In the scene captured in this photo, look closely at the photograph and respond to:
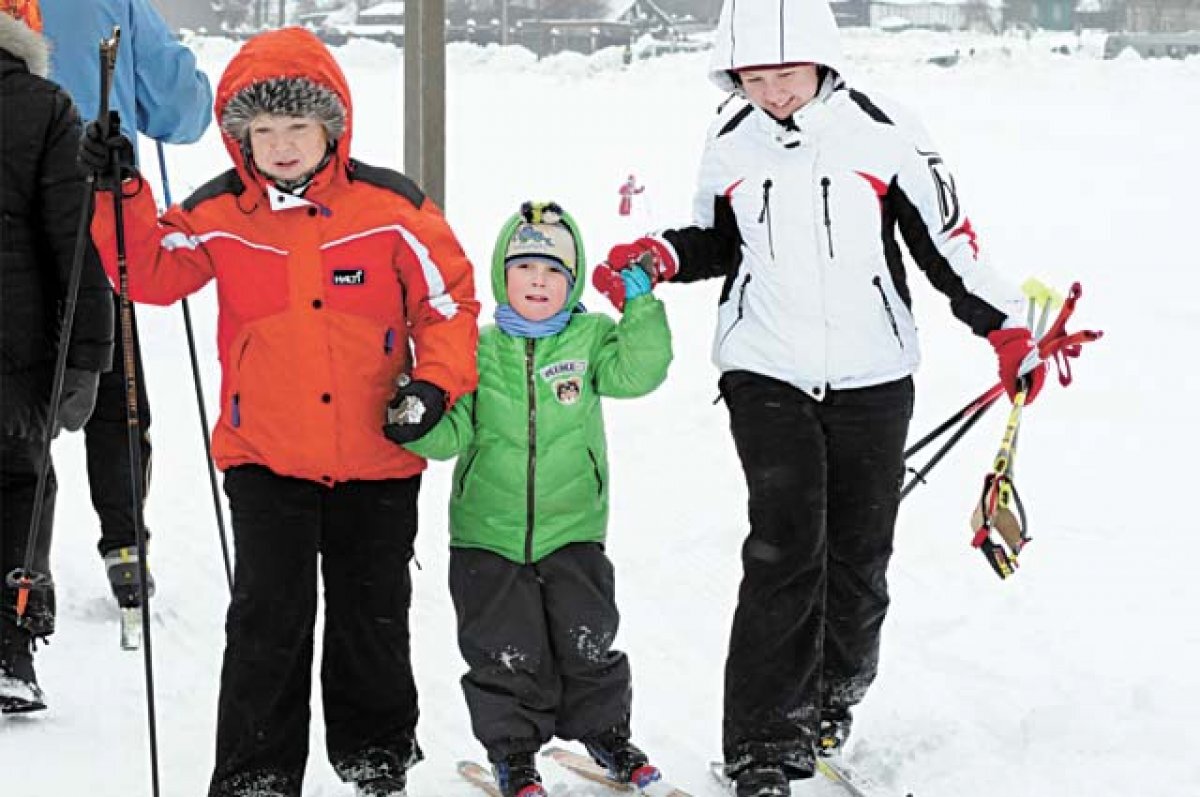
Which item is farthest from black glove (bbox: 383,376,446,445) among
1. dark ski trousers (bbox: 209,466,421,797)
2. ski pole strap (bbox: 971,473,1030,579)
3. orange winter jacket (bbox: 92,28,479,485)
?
ski pole strap (bbox: 971,473,1030,579)

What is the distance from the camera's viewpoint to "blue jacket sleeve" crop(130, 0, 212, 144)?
545 cm

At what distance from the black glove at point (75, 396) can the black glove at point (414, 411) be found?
47.3 inches

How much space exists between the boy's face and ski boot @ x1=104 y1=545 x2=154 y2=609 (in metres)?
1.92

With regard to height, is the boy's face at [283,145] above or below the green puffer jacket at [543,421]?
above

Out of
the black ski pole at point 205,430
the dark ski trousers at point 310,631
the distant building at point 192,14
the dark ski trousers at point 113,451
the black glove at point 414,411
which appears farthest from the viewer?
the distant building at point 192,14

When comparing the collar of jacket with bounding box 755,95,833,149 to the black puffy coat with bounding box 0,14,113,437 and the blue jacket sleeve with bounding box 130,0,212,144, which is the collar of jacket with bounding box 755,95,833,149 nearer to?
the black puffy coat with bounding box 0,14,113,437

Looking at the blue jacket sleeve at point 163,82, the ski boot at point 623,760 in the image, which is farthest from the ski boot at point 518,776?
the blue jacket sleeve at point 163,82

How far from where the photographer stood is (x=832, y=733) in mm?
4402

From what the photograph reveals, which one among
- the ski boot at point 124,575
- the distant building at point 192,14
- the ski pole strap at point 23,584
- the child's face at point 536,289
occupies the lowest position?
the ski boot at point 124,575

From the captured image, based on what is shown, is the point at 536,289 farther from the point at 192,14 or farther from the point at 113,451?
the point at 192,14

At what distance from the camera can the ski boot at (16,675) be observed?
4.64 metres

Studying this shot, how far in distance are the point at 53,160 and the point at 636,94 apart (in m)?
19.3

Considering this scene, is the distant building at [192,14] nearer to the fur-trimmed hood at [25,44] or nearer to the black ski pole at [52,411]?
the fur-trimmed hood at [25,44]

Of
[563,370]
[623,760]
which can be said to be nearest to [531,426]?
[563,370]
